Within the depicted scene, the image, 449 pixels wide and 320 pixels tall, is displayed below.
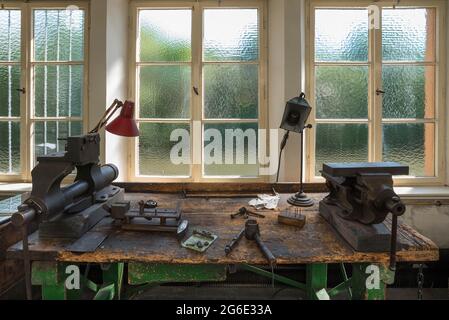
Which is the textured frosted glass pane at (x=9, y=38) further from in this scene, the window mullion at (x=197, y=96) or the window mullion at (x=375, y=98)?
the window mullion at (x=375, y=98)

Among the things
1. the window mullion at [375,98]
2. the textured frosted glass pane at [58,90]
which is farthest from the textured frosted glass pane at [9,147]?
the window mullion at [375,98]

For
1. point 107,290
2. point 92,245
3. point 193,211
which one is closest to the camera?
point 92,245

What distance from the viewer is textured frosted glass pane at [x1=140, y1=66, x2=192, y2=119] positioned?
2.50 metres

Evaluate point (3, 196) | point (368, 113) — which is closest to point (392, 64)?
point (368, 113)

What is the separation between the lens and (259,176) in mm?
2498

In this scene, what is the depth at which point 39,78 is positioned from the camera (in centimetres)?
246

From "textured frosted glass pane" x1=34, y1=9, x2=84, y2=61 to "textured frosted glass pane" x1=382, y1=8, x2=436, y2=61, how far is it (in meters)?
2.63

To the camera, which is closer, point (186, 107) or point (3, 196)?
point (3, 196)

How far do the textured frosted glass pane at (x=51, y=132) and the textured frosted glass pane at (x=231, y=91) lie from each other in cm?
116

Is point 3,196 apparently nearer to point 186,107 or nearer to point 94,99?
point 94,99

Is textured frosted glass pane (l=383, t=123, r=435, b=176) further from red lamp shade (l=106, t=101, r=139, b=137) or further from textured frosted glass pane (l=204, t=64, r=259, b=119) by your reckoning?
red lamp shade (l=106, t=101, r=139, b=137)

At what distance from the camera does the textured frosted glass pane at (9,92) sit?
248cm

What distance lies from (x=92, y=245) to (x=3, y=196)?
173cm

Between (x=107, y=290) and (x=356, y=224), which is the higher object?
(x=356, y=224)
